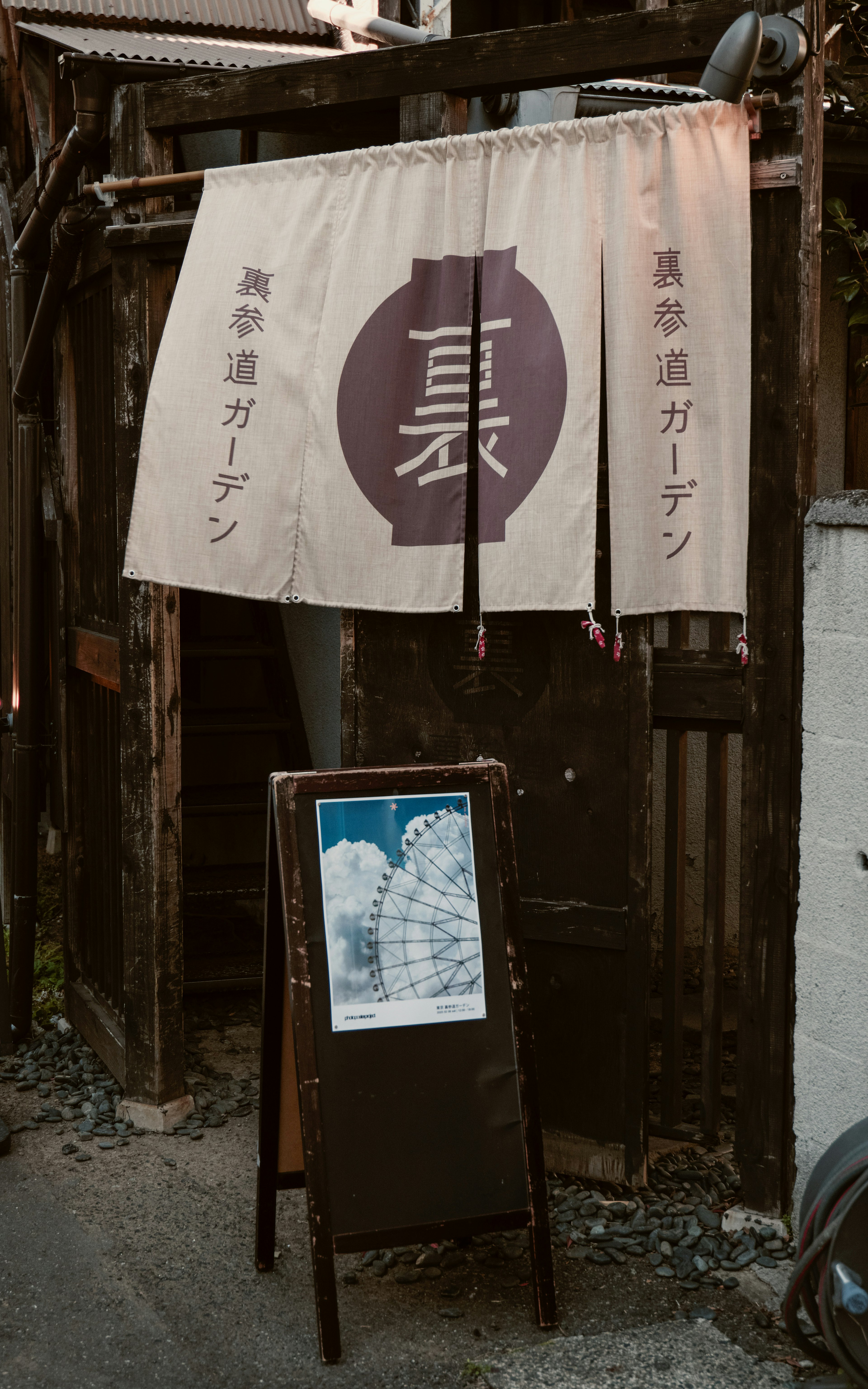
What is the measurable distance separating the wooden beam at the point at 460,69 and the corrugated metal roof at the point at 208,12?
158 centimetres

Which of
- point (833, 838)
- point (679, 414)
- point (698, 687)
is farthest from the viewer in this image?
point (698, 687)

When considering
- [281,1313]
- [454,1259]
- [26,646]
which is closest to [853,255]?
[26,646]

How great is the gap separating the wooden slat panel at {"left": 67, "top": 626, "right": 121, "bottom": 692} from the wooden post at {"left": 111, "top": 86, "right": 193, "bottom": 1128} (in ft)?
0.59

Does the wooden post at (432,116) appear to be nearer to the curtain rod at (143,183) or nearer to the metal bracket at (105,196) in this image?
the curtain rod at (143,183)

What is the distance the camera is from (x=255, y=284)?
15.0 ft

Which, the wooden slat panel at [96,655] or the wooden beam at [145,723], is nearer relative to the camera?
the wooden beam at [145,723]

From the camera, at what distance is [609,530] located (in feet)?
14.1

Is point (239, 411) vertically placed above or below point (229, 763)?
above

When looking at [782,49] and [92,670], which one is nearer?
[782,49]

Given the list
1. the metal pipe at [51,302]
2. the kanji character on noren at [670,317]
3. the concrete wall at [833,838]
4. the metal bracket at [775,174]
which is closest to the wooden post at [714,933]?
the concrete wall at [833,838]

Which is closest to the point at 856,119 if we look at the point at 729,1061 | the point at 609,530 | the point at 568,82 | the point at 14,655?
the point at 568,82

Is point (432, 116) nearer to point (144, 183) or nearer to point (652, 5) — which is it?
point (144, 183)

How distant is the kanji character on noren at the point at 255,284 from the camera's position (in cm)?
455

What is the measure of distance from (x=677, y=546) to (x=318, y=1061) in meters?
2.10
